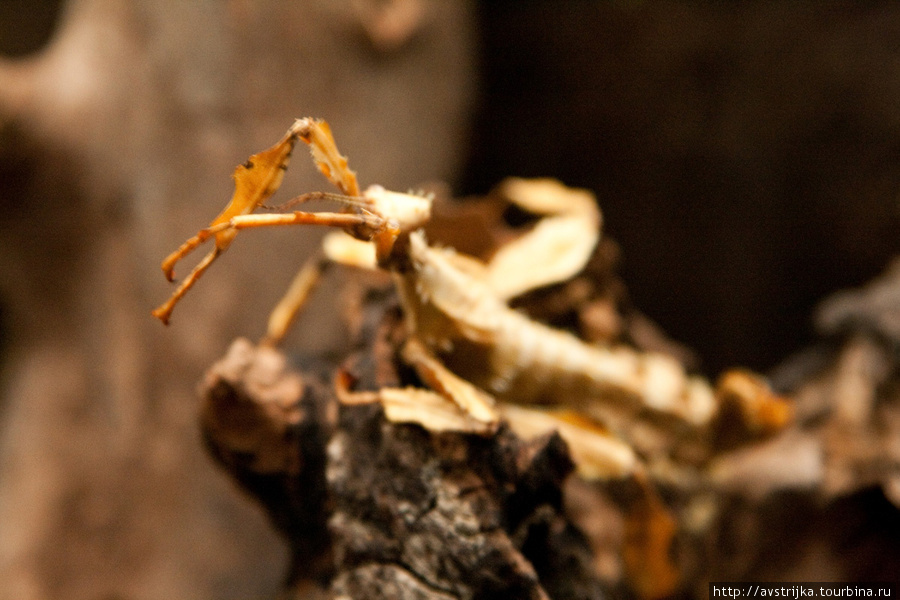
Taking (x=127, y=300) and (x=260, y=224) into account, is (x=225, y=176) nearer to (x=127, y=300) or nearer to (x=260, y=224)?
(x=127, y=300)

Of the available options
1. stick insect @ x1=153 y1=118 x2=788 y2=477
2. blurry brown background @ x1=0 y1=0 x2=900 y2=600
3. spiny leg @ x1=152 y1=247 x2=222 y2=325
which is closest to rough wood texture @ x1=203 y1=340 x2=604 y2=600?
stick insect @ x1=153 y1=118 x2=788 y2=477

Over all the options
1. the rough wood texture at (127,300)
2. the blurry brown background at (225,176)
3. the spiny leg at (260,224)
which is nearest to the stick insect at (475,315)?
the spiny leg at (260,224)

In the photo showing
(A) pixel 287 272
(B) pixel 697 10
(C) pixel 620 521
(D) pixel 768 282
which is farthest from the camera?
(D) pixel 768 282

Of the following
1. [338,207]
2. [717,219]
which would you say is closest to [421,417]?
[338,207]

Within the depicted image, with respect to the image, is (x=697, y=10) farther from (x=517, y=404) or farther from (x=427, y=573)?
(x=427, y=573)

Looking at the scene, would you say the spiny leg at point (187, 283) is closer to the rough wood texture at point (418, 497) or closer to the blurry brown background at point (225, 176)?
the rough wood texture at point (418, 497)

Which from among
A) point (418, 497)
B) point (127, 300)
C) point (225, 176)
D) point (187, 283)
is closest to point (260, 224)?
point (187, 283)
